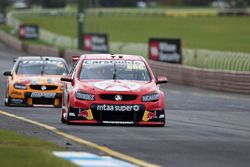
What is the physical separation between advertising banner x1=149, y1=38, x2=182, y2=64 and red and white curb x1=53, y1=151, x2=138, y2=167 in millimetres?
28759

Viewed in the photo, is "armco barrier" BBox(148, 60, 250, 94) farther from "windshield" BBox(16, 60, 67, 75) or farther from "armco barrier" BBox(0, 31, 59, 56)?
"armco barrier" BBox(0, 31, 59, 56)

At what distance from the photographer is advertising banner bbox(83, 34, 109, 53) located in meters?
54.0

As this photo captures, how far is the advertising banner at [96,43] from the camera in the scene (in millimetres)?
54031

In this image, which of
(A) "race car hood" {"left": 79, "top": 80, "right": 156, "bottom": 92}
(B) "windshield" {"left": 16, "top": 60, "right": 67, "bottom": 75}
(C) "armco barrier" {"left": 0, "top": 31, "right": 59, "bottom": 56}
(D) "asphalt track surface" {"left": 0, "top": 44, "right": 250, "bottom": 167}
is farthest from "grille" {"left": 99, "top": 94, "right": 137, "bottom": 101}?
(C) "armco barrier" {"left": 0, "top": 31, "right": 59, "bottom": 56}

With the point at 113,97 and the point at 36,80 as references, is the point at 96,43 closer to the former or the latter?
the point at 36,80

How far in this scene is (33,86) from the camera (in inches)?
906

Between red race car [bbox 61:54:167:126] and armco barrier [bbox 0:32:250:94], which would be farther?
armco barrier [bbox 0:32:250:94]

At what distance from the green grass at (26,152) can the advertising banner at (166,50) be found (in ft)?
88.5

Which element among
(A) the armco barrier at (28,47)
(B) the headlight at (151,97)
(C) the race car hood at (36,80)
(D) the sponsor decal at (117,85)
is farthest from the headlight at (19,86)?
(A) the armco barrier at (28,47)

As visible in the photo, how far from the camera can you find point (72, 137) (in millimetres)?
13914

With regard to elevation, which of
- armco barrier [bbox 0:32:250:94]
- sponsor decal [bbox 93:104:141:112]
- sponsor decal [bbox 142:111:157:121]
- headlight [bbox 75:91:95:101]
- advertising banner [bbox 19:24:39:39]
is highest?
headlight [bbox 75:91:95:101]

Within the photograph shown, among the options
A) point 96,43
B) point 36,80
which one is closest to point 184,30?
point 96,43

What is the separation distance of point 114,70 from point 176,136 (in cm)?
300

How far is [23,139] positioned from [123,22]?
92855 mm
